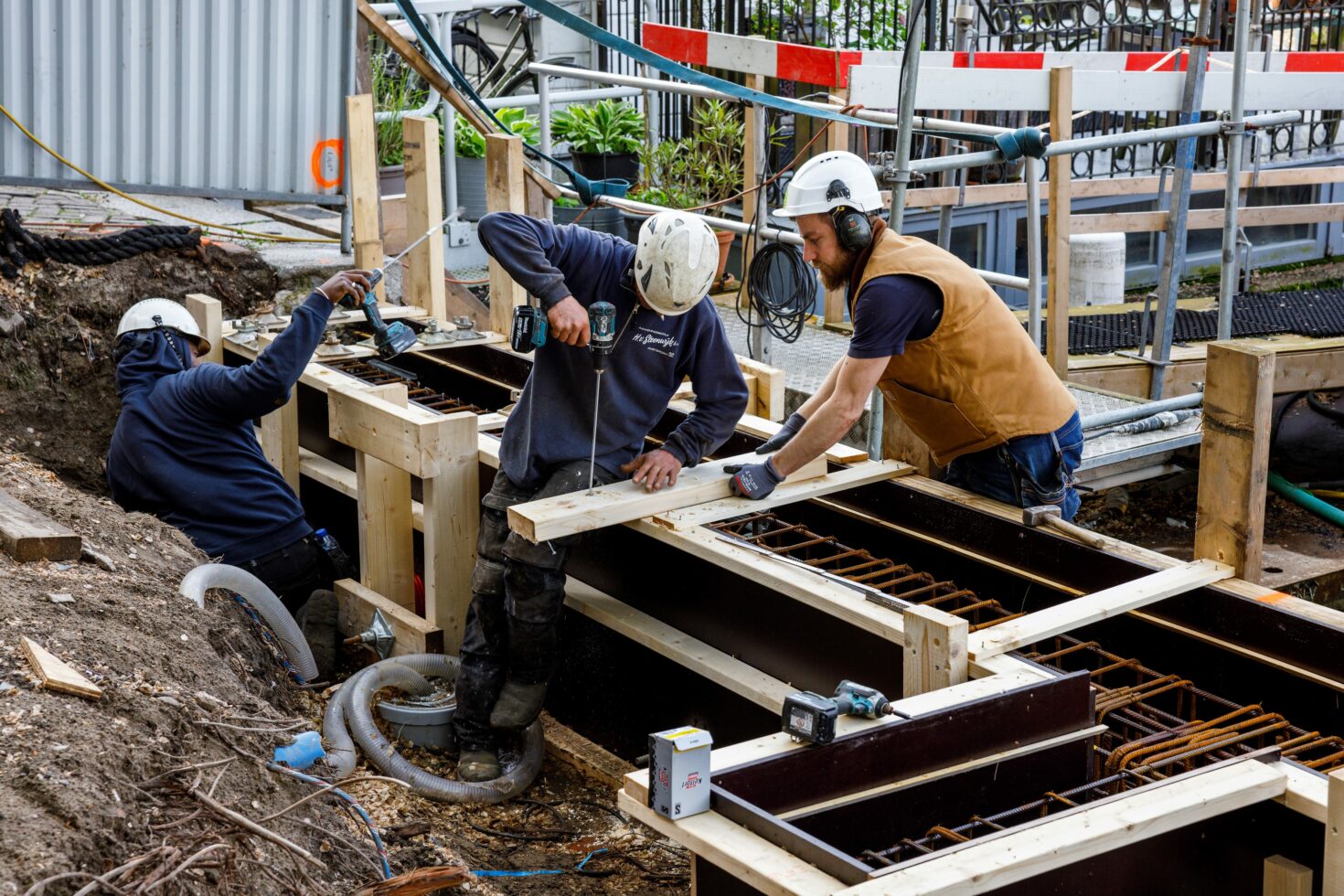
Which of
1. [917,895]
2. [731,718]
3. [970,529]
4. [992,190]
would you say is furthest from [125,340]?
[992,190]

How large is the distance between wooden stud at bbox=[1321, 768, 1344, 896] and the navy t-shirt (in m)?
1.95

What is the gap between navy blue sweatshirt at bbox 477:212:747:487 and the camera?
487 centimetres

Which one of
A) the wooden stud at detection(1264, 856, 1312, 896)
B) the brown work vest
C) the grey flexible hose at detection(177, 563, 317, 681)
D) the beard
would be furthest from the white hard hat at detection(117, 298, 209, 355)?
the wooden stud at detection(1264, 856, 1312, 896)

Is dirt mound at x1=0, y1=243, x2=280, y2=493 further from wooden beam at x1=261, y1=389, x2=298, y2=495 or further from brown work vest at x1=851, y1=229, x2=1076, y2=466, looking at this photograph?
brown work vest at x1=851, y1=229, x2=1076, y2=466

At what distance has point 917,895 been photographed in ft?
8.29

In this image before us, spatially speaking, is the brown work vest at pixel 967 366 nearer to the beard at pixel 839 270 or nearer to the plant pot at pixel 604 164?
the beard at pixel 839 270

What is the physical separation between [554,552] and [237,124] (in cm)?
470

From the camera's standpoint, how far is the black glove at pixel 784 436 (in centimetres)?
499

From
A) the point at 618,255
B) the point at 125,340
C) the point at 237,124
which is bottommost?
the point at 125,340

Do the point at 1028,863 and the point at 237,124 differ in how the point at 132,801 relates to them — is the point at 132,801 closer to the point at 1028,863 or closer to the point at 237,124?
the point at 1028,863

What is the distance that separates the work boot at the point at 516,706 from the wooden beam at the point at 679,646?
0.38 metres

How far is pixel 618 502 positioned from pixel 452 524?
1.26 metres

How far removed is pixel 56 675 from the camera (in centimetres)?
345

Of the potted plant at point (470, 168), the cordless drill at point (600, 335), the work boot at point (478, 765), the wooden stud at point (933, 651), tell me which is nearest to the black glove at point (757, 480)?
the cordless drill at point (600, 335)
